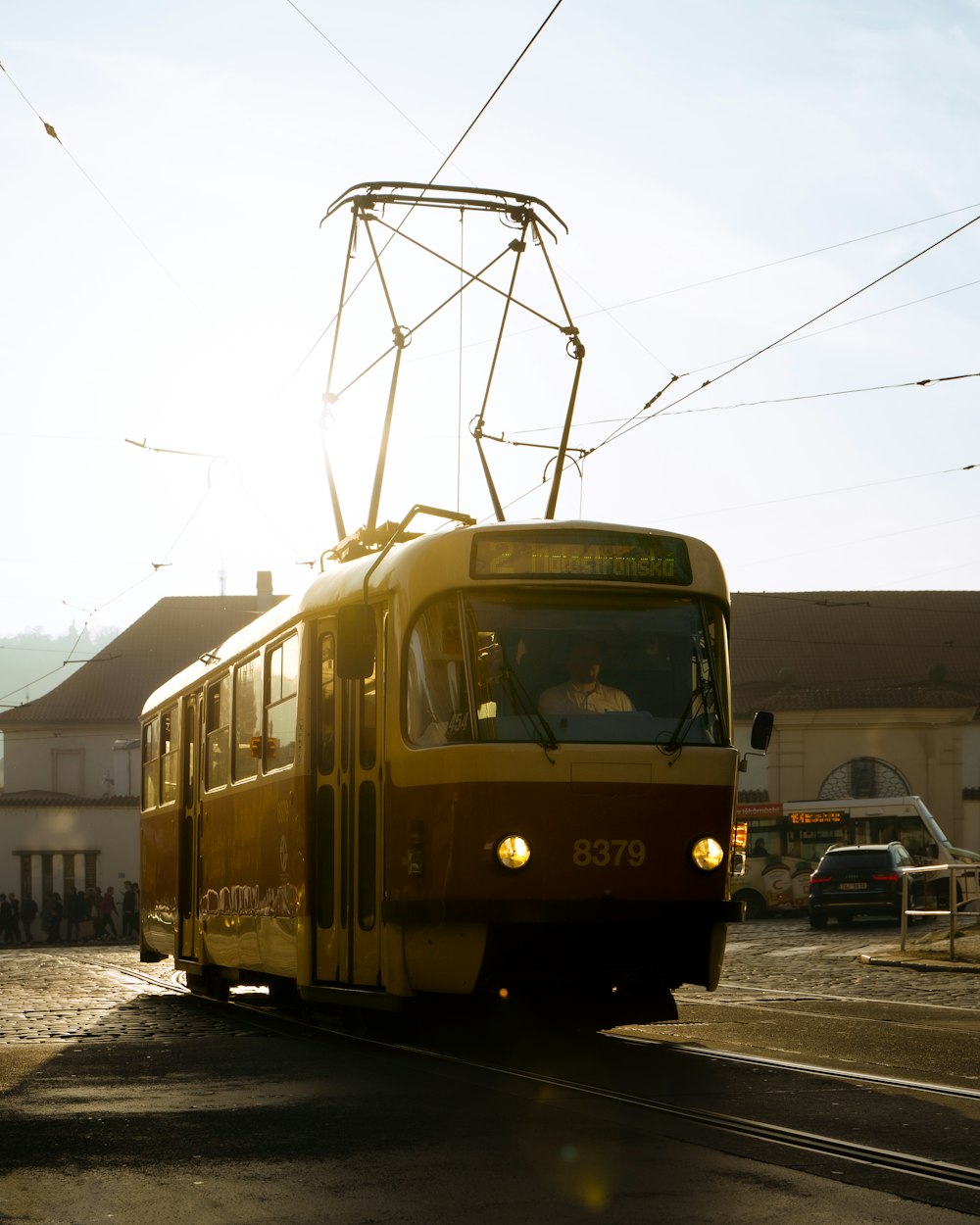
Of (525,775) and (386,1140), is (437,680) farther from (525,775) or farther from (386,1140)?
(386,1140)

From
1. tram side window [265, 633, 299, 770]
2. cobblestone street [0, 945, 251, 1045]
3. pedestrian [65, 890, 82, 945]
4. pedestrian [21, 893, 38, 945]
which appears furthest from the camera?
pedestrian [21, 893, 38, 945]

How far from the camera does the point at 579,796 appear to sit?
35.2 feet

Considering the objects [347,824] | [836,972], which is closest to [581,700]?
[347,824]

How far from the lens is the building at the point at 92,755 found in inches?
A: 2329

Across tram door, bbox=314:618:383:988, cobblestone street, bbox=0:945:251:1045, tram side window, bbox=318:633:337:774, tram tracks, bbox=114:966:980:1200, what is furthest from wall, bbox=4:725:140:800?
tram door, bbox=314:618:383:988

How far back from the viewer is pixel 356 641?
37.9 ft

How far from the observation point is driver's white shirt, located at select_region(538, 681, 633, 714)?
10.9 m

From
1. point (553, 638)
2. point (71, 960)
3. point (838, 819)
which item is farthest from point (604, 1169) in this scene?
point (838, 819)

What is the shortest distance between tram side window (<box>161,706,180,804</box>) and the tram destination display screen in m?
7.75

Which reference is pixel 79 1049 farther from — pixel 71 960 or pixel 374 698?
pixel 71 960

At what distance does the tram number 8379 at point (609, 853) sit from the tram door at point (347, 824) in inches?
52.0

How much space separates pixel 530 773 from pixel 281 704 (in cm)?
325

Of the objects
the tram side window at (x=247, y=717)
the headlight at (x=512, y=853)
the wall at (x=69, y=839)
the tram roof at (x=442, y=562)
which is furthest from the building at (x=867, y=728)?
the headlight at (x=512, y=853)

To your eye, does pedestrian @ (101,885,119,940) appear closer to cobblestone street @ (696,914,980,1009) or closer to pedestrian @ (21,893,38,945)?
pedestrian @ (21,893,38,945)
